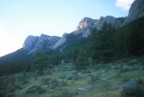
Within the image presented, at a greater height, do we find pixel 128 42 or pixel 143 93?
pixel 128 42

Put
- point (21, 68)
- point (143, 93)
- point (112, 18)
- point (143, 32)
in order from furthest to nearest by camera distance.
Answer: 1. point (112, 18)
2. point (21, 68)
3. point (143, 32)
4. point (143, 93)

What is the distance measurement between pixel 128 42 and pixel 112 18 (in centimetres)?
15941

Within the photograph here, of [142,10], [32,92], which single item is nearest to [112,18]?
[142,10]

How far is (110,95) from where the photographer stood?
15.6 meters

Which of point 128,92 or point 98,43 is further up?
point 98,43

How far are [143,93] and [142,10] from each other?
131 meters

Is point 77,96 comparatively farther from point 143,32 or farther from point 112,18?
point 112,18

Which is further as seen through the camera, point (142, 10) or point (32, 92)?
point (142, 10)

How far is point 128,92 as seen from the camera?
47.2ft

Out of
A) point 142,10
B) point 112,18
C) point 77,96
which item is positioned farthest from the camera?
point 112,18

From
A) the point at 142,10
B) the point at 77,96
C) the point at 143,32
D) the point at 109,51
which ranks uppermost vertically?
the point at 142,10

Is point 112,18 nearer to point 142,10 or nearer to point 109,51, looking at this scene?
point 142,10

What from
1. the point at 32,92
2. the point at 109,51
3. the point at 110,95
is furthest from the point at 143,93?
the point at 109,51

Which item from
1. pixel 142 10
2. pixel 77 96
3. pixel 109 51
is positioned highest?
pixel 142 10
